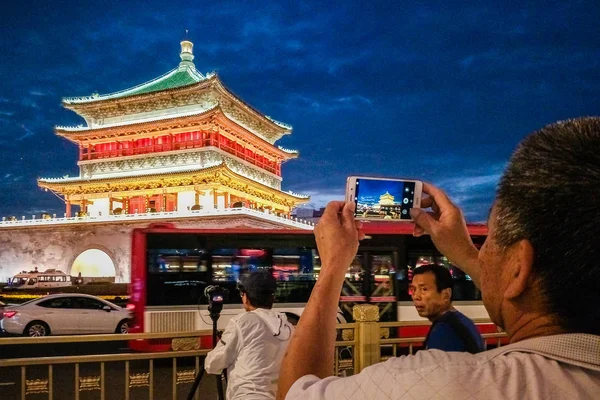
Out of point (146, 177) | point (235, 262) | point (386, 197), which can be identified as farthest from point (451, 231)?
point (146, 177)

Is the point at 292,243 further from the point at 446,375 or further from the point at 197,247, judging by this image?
the point at 446,375

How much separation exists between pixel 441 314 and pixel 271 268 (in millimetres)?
7665

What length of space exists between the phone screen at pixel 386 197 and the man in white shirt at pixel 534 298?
71cm

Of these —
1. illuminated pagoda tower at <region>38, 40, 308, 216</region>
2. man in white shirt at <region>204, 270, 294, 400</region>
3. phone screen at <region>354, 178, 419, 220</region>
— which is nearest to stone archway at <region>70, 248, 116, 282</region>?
illuminated pagoda tower at <region>38, 40, 308, 216</region>

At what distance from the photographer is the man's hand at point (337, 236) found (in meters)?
1.26

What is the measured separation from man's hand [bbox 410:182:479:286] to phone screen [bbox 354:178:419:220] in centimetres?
14

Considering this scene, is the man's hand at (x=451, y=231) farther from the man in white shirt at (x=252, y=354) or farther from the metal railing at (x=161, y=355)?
the metal railing at (x=161, y=355)

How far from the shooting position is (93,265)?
104 feet

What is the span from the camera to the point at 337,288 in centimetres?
123

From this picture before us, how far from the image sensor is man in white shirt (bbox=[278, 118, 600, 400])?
2.93 feet

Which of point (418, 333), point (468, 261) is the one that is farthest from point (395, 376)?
point (418, 333)

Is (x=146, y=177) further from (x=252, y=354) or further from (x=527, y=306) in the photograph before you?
(x=527, y=306)

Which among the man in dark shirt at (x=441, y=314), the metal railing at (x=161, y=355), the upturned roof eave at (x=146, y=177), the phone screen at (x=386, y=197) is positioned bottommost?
the metal railing at (x=161, y=355)

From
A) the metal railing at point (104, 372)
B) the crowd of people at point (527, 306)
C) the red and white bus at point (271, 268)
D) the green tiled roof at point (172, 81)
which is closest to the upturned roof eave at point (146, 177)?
the green tiled roof at point (172, 81)
